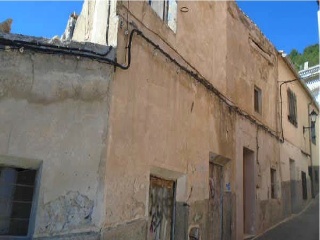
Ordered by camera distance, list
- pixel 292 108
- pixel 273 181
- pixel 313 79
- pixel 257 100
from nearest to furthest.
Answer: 1. pixel 257 100
2. pixel 273 181
3. pixel 292 108
4. pixel 313 79

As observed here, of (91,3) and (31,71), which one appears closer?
(31,71)

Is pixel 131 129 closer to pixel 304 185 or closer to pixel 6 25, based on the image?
pixel 6 25

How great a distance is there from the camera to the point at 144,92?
5.74 metres

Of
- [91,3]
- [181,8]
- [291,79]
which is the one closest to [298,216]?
[291,79]

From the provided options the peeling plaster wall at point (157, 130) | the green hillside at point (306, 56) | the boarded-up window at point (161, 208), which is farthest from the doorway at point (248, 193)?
the green hillside at point (306, 56)

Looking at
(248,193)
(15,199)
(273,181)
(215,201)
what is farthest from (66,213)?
(273,181)

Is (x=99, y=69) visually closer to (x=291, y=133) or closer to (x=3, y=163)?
(x=3, y=163)

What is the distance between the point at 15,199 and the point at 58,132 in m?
0.97

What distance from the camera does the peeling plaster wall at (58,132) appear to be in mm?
4406

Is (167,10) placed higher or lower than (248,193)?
higher

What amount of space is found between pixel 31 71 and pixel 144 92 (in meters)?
1.78

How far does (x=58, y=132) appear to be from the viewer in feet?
15.2

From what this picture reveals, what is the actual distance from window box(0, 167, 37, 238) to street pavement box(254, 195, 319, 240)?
6799mm

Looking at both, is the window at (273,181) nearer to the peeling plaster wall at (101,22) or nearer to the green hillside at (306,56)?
the peeling plaster wall at (101,22)
